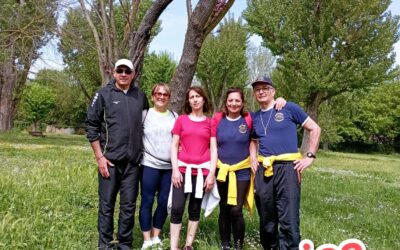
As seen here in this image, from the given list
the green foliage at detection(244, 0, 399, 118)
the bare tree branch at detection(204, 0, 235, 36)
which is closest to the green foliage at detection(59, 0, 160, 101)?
the bare tree branch at detection(204, 0, 235, 36)

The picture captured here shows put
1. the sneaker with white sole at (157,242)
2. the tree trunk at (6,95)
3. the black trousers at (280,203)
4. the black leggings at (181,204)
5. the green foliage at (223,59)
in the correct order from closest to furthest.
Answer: the black trousers at (280,203) → the black leggings at (181,204) → the sneaker with white sole at (157,242) → the tree trunk at (6,95) → the green foliage at (223,59)

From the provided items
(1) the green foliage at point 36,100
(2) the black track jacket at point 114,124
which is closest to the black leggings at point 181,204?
(2) the black track jacket at point 114,124

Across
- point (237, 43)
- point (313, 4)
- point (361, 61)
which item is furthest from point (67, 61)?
point (361, 61)

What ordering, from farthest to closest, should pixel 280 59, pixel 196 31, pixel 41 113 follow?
pixel 41 113 < pixel 280 59 < pixel 196 31

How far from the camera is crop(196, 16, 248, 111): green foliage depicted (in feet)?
130

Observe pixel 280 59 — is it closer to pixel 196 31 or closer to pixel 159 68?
pixel 159 68

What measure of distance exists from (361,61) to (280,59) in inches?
205

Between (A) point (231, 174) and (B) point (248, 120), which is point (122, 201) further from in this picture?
(B) point (248, 120)

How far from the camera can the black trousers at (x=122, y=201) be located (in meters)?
4.80

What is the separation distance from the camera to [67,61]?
37.2 meters

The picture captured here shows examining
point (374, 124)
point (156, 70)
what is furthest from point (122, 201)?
point (374, 124)

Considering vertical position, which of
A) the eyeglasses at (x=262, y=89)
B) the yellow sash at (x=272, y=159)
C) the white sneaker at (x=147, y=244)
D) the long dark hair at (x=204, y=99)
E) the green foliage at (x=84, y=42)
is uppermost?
the green foliage at (x=84, y=42)

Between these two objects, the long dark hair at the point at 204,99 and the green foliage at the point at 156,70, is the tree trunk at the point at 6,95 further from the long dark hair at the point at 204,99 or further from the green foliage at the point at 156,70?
the long dark hair at the point at 204,99

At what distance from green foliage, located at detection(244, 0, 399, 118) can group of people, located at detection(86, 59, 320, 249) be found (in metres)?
23.3
